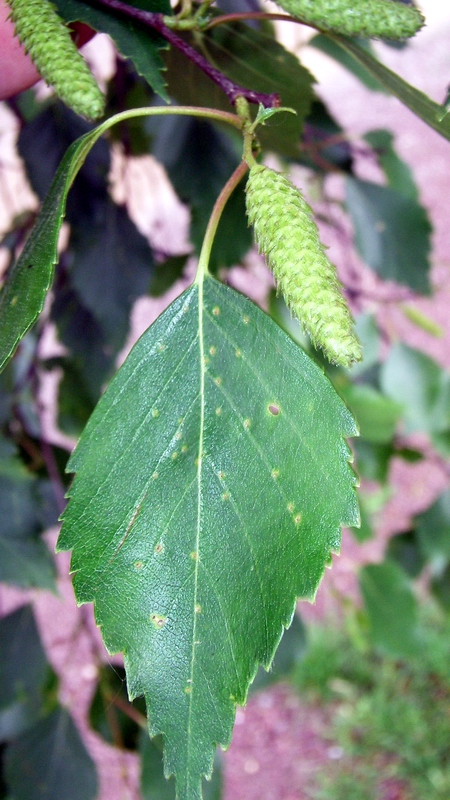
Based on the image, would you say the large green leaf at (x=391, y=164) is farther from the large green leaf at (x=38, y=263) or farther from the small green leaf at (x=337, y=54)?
the large green leaf at (x=38, y=263)

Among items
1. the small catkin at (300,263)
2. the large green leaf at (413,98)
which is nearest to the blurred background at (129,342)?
the large green leaf at (413,98)

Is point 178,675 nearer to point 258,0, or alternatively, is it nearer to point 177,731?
point 177,731

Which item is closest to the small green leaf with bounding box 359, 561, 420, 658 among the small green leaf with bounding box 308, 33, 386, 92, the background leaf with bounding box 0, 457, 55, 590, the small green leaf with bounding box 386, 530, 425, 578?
the small green leaf with bounding box 386, 530, 425, 578

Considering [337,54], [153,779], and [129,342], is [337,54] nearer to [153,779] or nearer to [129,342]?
[129,342]

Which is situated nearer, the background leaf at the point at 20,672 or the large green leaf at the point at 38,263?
the large green leaf at the point at 38,263

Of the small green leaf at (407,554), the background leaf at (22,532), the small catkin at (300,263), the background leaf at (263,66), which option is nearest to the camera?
the small catkin at (300,263)

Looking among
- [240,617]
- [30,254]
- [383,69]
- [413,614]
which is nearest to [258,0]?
[383,69]

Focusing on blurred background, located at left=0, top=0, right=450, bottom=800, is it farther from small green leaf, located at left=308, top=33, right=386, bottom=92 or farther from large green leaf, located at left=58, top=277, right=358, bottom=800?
large green leaf, located at left=58, top=277, right=358, bottom=800
